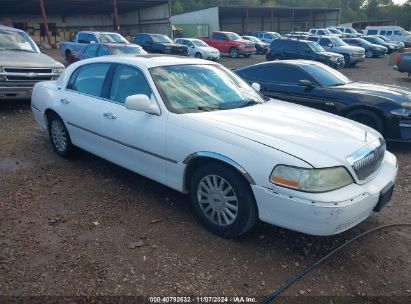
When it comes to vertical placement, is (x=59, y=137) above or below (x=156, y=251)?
above

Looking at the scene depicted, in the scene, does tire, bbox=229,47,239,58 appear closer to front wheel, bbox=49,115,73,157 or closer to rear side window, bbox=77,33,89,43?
rear side window, bbox=77,33,89,43

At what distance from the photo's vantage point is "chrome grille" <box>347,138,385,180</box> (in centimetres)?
304

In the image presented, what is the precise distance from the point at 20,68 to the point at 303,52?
567 inches

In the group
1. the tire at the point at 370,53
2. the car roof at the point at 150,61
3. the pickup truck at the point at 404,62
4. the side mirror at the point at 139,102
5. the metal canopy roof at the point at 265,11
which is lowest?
the tire at the point at 370,53

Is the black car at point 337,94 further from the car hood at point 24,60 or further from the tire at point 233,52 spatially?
the tire at point 233,52

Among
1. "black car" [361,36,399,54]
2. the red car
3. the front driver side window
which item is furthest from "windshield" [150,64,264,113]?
"black car" [361,36,399,54]

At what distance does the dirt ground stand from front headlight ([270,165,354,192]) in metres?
0.73

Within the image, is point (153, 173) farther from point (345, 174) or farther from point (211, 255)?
point (345, 174)

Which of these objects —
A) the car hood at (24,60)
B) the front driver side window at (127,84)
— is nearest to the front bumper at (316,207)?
the front driver side window at (127,84)

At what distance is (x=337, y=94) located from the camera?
652 cm

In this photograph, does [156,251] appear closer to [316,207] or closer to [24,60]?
[316,207]

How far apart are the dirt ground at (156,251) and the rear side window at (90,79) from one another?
1.17 metres

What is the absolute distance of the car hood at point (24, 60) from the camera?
7.65 m

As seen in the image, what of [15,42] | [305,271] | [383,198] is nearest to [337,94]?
[383,198]
